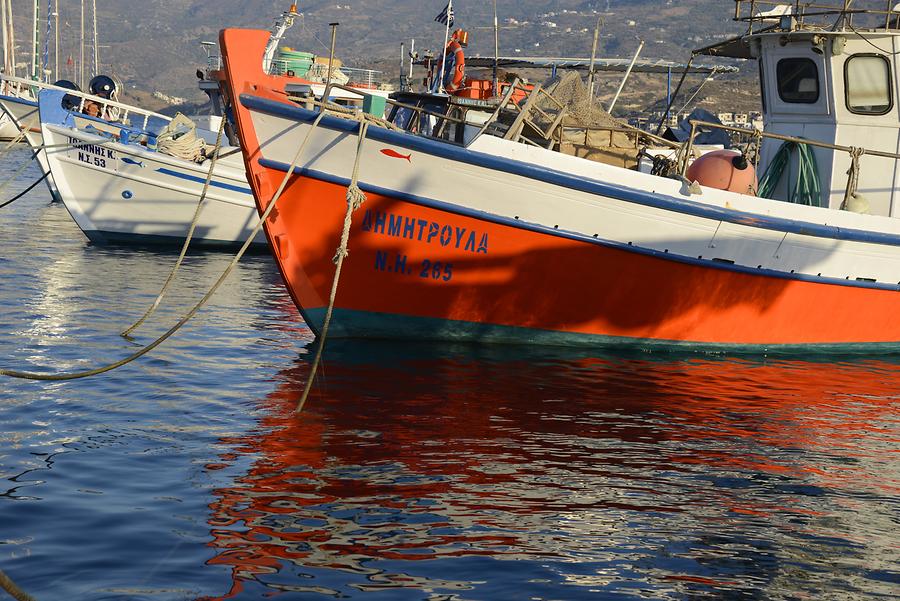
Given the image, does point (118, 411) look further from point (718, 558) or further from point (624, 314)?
point (624, 314)

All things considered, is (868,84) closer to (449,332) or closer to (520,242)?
(520,242)

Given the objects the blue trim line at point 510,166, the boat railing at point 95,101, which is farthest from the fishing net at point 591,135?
the boat railing at point 95,101

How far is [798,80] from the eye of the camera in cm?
1331

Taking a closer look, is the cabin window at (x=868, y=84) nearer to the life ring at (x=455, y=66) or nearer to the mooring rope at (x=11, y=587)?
the life ring at (x=455, y=66)

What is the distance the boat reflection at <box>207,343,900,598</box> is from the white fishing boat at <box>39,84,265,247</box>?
9561 millimetres

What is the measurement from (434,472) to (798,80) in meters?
8.42

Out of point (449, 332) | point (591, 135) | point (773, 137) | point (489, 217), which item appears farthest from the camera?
point (591, 135)

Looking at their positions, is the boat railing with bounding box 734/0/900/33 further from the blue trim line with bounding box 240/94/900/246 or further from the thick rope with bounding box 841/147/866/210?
the blue trim line with bounding box 240/94/900/246

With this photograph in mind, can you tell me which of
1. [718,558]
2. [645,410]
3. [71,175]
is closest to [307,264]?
[645,410]

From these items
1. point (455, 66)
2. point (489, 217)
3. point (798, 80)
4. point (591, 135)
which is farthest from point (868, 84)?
point (455, 66)

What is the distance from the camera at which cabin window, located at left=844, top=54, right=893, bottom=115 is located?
12.7 meters

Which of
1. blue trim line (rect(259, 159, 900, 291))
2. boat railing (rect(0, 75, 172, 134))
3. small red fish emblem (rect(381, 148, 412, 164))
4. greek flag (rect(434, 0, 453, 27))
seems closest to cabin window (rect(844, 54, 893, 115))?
blue trim line (rect(259, 159, 900, 291))

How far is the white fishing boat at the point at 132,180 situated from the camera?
19.8 m

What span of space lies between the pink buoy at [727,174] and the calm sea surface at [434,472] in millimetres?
1993
